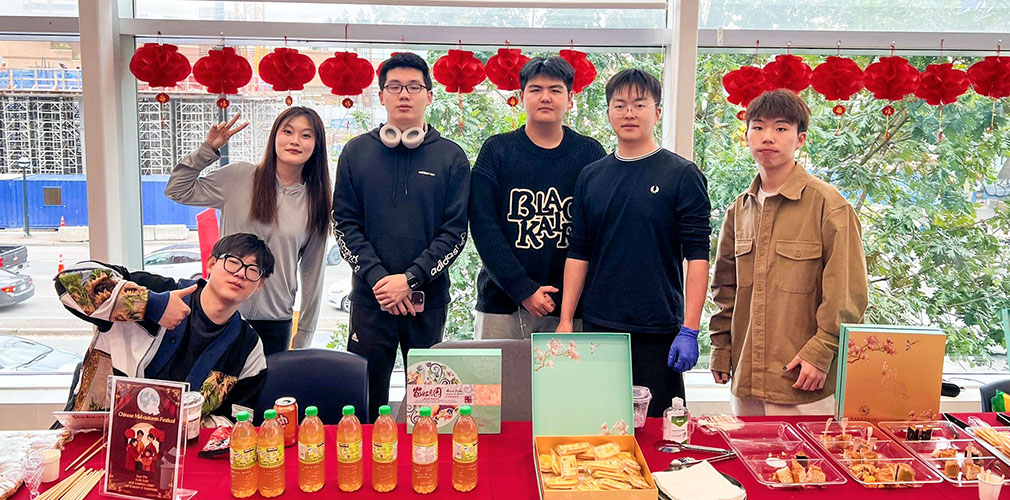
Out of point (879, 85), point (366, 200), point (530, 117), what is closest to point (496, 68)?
point (530, 117)

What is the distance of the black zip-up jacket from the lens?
256 cm

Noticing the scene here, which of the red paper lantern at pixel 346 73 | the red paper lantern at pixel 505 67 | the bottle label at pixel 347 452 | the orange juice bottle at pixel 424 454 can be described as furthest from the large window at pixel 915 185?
the bottle label at pixel 347 452

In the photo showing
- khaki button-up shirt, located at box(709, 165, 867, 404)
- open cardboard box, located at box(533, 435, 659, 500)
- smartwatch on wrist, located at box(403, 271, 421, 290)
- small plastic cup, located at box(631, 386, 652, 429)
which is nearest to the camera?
open cardboard box, located at box(533, 435, 659, 500)

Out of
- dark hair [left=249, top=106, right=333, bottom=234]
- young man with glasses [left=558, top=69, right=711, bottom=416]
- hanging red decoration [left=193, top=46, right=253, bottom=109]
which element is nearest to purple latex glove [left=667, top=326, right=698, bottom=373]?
young man with glasses [left=558, top=69, right=711, bottom=416]

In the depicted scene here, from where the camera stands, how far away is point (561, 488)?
1.51m

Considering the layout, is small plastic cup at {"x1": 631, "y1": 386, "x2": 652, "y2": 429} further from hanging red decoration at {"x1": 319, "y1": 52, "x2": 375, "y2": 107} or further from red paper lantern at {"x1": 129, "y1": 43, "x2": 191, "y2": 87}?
red paper lantern at {"x1": 129, "y1": 43, "x2": 191, "y2": 87}

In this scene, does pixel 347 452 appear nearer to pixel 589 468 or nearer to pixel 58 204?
pixel 589 468

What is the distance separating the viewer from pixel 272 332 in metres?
2.72

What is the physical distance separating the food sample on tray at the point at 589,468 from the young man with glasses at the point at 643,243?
2.21 ft

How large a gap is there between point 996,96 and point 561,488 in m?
3.01

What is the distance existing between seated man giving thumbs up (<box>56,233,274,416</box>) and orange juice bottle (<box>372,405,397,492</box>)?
642mm

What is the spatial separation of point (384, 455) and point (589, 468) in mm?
475

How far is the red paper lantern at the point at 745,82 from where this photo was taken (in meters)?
3.08

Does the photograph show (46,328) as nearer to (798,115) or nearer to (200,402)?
(200,402)
